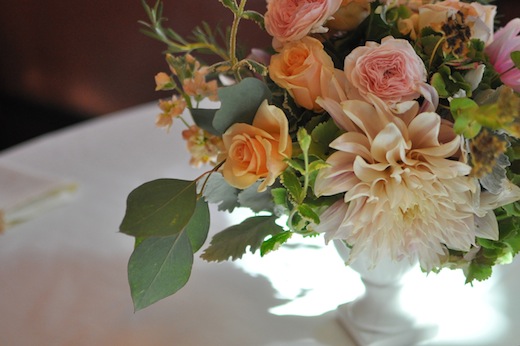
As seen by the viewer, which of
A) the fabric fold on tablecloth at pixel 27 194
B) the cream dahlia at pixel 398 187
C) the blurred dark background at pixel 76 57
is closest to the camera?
the cream dahlia at pixel 398 187

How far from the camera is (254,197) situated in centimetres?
69

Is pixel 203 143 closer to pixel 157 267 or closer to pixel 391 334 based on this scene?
pixel 157 267

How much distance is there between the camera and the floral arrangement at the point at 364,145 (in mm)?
578

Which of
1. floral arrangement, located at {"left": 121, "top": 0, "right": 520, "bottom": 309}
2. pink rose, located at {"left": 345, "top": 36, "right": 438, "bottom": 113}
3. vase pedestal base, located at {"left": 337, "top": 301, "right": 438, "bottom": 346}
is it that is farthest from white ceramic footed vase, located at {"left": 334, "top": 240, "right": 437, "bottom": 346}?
pink rose, located at {"left": 345, "top": 36, "right": 438, "bottom": 113}

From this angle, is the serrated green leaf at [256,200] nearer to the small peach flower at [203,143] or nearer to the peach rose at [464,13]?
the small peach flower at [203,143]

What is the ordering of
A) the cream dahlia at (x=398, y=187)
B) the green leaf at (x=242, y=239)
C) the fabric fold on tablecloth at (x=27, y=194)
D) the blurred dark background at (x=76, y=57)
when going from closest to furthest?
the cream dahlia at (x=398, y=187), the green leaf at (x=242, y=239), the fabric fold on tablecloth at (x=27, y=194), the blurred dark background at (x=76, y=57)

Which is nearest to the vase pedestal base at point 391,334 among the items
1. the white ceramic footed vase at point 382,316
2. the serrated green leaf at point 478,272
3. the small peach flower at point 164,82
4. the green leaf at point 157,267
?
the white ceramic footed vase at point 382,316

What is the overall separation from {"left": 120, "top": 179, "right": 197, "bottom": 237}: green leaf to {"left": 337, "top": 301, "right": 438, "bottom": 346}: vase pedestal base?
27 centimetres

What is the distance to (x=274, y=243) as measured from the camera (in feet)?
2.10

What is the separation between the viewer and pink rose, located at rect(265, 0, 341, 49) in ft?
1.99

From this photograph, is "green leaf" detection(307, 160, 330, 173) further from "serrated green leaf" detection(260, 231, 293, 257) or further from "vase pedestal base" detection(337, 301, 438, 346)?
"vase pedestal base" detection(337, 301, 438, 346)

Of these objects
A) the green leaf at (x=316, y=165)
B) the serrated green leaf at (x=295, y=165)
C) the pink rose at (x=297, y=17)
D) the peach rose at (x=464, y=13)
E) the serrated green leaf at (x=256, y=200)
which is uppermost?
the pink rose at (x=297, y=17)

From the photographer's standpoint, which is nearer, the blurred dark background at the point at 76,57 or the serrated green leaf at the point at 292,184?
the serrated green leaf at the point at 292,184

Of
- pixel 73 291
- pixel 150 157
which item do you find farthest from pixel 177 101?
pixel 150 157
